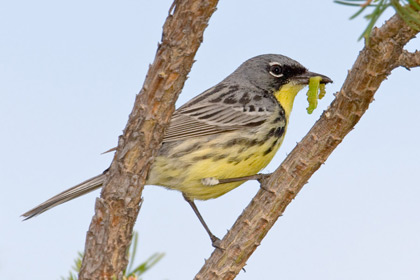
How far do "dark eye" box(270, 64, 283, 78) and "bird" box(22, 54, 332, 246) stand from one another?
0.02 meters

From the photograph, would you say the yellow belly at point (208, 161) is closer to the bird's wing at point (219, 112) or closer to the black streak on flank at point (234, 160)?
the black streak on flank at point (234, 160)

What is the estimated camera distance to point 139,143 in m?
3.55

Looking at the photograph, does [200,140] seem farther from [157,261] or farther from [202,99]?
[157,261]

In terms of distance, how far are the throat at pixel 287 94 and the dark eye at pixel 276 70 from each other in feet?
0.54

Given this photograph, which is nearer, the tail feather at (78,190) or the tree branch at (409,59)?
the tree branch at (409,59)

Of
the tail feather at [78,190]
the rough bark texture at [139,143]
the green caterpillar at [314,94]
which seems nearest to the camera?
the rough bark texture at [139,143]

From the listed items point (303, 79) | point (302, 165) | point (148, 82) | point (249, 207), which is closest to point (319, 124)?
point (302, 165)

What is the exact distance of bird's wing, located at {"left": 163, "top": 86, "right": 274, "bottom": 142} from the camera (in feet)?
19.2

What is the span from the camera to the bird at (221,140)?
218 inches

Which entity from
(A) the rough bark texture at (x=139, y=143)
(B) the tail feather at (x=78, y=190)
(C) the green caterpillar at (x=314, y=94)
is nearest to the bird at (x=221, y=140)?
(B) the tail feather at (x=78, y=190)

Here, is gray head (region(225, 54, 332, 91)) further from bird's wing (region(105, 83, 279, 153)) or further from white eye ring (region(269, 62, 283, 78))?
bird's wing (region(105, 83, 279, 153))

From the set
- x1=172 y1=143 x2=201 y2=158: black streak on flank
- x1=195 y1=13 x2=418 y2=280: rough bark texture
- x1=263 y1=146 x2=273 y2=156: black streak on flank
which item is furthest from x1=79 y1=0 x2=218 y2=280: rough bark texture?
x1=263 y1=146 x2=273 y2=156: black streak on flank

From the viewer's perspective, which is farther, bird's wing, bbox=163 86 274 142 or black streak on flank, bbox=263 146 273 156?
bird's wing, bbox=163 86 274 142

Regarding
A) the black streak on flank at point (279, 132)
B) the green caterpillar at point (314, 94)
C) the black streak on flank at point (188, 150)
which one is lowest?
the green caterpillar at point (314, 94)
